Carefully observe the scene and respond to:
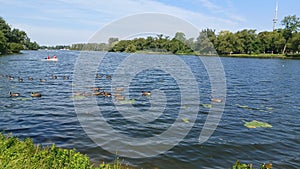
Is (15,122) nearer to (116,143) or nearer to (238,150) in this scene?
(116,143)

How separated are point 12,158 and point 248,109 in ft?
62.9

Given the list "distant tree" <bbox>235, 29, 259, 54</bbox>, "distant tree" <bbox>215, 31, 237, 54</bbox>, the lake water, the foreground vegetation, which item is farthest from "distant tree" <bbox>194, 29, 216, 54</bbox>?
"distant tree" <bbox>235, 29, 259, 54</bbox>

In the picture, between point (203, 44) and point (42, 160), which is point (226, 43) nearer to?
point (203, 44)

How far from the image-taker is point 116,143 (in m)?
13.7

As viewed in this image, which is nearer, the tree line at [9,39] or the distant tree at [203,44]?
the distant tree at [203,44]

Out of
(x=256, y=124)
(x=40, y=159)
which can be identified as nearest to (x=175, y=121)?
(x=256, y=124)

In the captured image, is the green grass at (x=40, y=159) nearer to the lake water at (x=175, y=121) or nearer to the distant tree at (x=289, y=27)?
the lake water at (x=175, y=121)

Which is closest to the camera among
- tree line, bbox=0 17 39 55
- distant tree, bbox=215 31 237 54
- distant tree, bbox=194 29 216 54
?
distant tree, bbox=194 29 216 54

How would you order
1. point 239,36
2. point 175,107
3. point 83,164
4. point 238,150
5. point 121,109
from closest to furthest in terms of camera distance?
point 83,164
point 238,150
point 121,109
point 175,107
point 239,36

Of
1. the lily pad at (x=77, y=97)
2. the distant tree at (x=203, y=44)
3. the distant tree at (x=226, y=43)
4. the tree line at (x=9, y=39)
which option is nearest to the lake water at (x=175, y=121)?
the lily pad at (x=77, y=97)

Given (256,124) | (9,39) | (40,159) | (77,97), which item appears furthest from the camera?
(9,39)

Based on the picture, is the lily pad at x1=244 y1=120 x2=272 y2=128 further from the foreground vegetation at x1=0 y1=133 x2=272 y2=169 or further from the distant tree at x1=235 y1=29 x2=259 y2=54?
the distant tree at x1=235 y1=29 x2=259 y2=54

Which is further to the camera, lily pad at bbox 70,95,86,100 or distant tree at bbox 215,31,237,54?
distant tree at bbox 215,31,237,54

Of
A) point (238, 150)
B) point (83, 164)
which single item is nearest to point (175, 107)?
point (238, 150)
